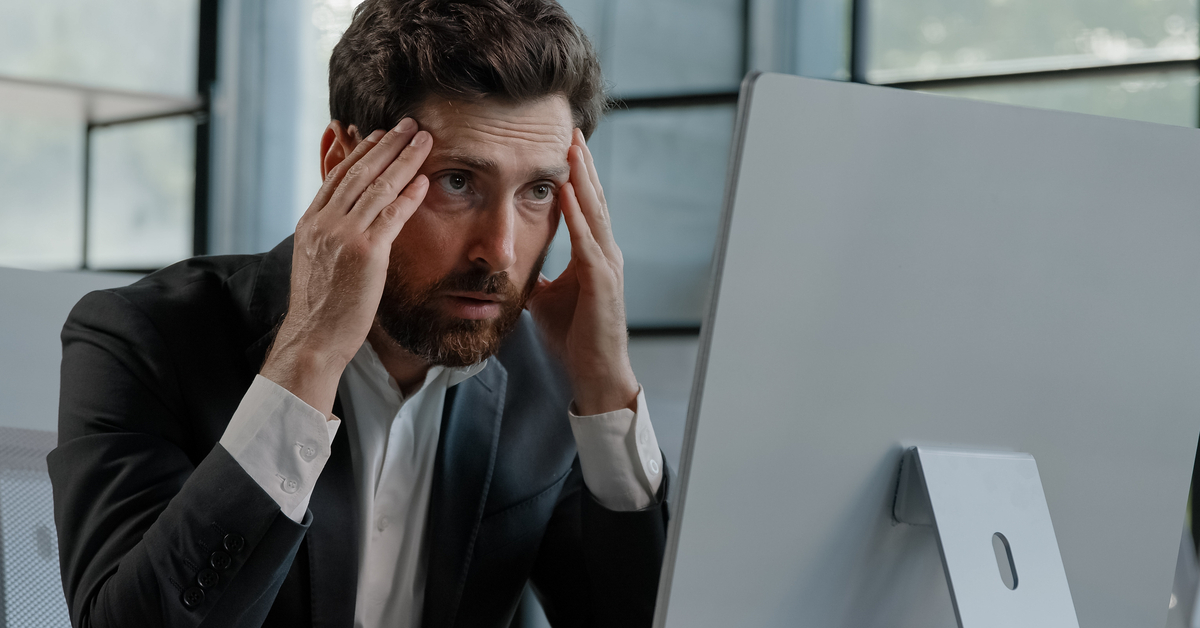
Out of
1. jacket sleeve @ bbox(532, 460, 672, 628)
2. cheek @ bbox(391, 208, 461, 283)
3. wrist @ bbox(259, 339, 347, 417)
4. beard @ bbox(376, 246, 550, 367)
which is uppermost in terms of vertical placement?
cheek @ bbox(391, 208, 461, 283)

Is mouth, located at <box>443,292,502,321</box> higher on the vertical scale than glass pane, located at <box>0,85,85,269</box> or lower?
lower

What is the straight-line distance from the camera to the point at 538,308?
1197 mm

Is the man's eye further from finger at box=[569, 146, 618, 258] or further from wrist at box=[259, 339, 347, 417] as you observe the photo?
wrist at box=[259, 339, 347, 417]

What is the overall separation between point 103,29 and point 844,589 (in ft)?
13.4

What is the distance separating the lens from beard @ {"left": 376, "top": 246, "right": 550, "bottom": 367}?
1.06m

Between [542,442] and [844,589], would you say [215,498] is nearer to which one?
[542,442]

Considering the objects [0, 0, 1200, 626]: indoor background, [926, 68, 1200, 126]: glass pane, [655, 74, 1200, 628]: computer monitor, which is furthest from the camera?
[0, 0, 1200, 626]: indoor background

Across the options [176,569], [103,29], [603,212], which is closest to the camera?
[176,569]

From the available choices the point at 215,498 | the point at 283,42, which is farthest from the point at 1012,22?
the point at 215,498

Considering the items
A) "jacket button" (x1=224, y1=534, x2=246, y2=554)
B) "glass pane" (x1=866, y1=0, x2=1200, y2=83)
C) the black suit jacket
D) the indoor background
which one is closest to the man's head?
the black suit jacket

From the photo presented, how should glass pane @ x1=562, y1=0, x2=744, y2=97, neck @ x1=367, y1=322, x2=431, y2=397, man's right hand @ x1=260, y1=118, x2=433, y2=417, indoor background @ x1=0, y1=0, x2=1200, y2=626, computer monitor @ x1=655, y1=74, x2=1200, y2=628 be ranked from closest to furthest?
computer monitor @ x1=655, y1=74, x2=1200, y2=628 < man's right hand @ x1=260, y1=118, x2=433, y2=417 < neck @ x1=367, y1=322, x2=431, y2=397 < indoor background @ x1=0, y1=0, x2=1200, y2=626 < glass pane @ x1=562, y1=0, x2=744, y2=97

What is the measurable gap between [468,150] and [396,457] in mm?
369

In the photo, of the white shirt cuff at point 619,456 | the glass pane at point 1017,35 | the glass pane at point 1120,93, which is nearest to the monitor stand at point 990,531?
the white shirt cuff at point 619,456

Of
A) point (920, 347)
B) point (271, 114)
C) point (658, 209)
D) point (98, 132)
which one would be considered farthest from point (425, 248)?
point (98, 132)
